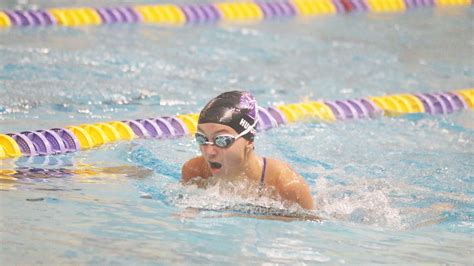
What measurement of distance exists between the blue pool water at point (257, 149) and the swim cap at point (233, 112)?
0.34 m

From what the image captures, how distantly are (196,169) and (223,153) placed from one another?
322 mm

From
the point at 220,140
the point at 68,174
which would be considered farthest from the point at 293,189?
the point at 68,174

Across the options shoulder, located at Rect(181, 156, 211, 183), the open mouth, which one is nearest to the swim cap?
the open mouth

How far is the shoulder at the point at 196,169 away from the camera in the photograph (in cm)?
436

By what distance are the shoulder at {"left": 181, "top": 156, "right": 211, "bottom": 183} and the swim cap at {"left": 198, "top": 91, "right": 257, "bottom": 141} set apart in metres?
0.28

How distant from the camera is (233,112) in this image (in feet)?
13.5

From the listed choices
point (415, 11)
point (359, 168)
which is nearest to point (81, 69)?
point (359, 168)

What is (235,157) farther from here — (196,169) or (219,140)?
(196,169)

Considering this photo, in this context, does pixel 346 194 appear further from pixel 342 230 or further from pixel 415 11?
pixel 415 11

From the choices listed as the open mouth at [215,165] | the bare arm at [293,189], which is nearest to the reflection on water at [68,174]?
the open mouth at [215,165]

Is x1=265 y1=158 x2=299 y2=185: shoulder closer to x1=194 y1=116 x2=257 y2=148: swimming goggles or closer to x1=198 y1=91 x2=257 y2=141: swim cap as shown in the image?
x1=198 y1=91 x2=257 y2=141: swim cap

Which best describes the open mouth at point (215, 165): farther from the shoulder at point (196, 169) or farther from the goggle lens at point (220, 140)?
the shoulder at point (196, 169)

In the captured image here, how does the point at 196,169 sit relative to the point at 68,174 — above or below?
above

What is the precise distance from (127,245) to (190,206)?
2.01 feet
